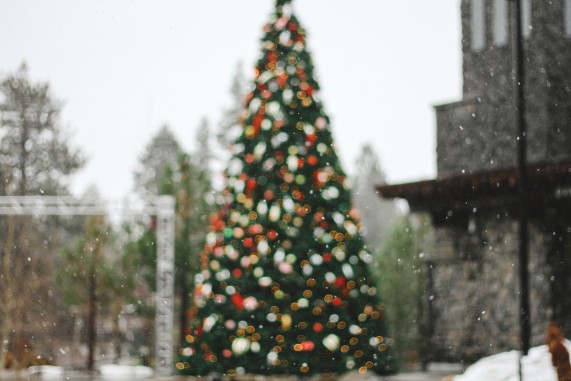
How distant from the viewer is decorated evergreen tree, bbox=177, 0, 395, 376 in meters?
9.05

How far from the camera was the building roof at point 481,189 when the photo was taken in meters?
11.4

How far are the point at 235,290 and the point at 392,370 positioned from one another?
7.01 feet

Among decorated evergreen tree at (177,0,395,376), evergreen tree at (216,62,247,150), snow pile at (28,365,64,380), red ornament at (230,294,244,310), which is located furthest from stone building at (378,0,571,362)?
evergreen tree at (216,62,247,150)

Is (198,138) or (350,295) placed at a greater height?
(198,138)

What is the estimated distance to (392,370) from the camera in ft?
30.7

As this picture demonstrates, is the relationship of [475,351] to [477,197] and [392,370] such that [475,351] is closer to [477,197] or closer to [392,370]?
[477,197]

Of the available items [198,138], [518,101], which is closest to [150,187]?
[198,138]

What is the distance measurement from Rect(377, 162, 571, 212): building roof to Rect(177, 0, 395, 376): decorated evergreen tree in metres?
3.20

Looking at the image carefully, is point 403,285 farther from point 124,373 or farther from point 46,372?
point 46,372

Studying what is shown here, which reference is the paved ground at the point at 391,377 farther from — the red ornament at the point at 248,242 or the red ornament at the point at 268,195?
the red ornament at the point at 268,195

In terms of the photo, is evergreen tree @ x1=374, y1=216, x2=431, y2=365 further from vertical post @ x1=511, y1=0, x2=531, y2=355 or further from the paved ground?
vertical post @ x1=511, y1=0, x2=531, y2=355

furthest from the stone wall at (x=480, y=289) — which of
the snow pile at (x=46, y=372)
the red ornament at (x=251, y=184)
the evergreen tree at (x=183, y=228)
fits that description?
the snow pile at (x=46, y=372)

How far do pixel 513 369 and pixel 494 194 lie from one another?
7.64m

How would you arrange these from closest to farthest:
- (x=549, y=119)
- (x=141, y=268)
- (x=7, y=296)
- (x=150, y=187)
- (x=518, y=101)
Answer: (x=518, y=101), (x=549, y=119), (x=141, y=268), (x=7, y=296), (x=150, y=187)
